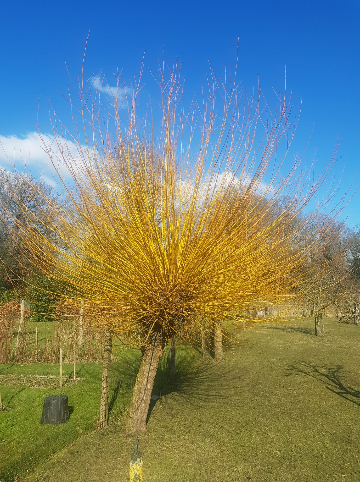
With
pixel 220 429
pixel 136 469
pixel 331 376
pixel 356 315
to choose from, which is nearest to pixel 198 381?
pixel 220 429

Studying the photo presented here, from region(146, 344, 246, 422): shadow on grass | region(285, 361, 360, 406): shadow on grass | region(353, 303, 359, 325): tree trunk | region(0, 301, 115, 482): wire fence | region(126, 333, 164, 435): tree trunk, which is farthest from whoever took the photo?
region(353, 303, 359, 325): tree trunk

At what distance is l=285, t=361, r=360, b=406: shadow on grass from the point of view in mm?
6759

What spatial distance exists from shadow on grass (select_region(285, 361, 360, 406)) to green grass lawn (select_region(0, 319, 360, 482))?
0.02m

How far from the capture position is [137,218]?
10.8 ft

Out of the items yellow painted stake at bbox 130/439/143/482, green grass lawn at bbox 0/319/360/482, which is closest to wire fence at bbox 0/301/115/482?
green grass lawn at bbox 0/319/360/482

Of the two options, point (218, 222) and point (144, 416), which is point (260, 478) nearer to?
point (144, 416)

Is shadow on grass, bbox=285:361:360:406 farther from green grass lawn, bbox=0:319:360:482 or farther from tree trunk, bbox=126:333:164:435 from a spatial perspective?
tree trunk, bbox=126:333:164:435

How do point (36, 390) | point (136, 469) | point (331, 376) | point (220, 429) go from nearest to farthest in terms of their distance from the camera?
point (136, 469)
point (220, 429)
point (36, 390)
point (331, 376)

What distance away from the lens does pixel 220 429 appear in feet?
19.0

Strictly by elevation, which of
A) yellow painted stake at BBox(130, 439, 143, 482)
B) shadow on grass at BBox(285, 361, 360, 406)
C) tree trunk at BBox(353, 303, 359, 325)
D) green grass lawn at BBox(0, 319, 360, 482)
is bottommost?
green grass lawn at BBox(0, 319, 360, 482)

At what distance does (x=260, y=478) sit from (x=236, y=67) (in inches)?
210

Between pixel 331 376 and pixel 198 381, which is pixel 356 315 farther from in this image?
pixel 198 381

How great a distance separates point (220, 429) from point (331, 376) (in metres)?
3.75

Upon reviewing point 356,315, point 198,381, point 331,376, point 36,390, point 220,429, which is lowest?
point 220,429
